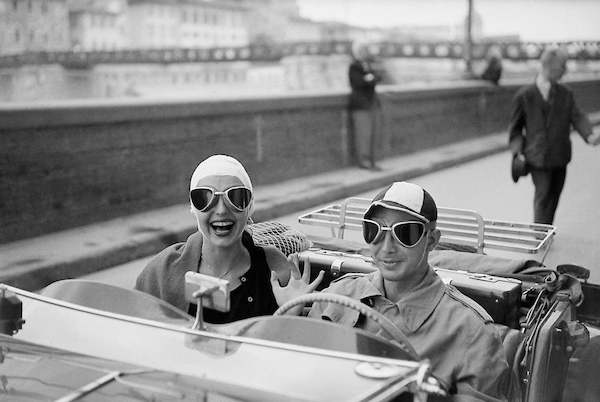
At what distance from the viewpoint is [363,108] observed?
48.1 ft

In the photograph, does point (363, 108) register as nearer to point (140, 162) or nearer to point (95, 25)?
point (140, 162)

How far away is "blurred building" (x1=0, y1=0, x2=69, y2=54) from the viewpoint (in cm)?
3925

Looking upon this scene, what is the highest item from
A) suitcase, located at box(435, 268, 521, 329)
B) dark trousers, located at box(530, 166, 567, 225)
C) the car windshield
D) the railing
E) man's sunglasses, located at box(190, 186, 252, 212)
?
man's sunglasses, located at box(190, 186, 252, 212)

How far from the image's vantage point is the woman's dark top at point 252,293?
11.3 feet

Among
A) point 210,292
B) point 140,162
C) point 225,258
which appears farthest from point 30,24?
point 210,292

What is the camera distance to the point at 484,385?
289cm

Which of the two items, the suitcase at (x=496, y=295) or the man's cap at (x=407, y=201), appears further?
the suitcase at (x=496, y=295)

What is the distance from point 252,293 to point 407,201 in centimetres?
85

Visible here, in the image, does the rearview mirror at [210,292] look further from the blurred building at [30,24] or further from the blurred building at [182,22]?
the blurred building at [182,22]

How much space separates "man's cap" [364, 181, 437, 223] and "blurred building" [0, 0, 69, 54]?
38.0 m

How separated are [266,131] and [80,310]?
10.3m

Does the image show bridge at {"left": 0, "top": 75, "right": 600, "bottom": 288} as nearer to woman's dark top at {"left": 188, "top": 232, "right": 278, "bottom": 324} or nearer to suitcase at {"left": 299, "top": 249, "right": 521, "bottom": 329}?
woman's dark top at {"left": 188, "top": 232, "right": 278, "bottom": 324}

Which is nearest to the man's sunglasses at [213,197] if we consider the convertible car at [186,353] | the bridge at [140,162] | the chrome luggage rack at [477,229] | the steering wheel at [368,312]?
the convertible car at [186,353]

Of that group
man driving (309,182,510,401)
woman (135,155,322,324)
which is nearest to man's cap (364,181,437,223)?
man driving (309,182,510,401)
